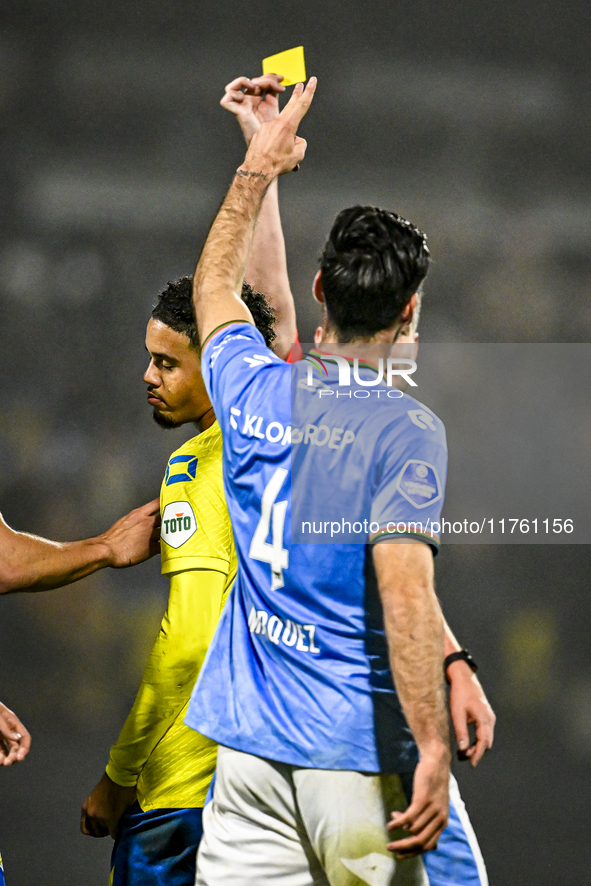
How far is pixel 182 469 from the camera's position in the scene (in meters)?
1.65

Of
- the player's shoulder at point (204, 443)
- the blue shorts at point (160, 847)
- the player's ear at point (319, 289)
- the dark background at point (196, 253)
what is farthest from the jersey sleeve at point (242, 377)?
the dark background at point (196, 253)

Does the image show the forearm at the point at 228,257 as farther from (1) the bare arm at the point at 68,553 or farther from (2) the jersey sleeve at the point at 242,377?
(1) the bare arm at the point at 68,553

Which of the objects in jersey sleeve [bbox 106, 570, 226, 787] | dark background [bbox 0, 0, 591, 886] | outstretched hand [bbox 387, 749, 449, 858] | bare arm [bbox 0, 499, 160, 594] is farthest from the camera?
dark background [bbox 0, 0, 591, 886]

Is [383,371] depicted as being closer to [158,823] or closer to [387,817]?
[387,817]

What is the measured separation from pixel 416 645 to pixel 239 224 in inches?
29.1

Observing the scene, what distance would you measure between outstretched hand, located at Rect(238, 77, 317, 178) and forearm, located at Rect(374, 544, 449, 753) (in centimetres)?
73

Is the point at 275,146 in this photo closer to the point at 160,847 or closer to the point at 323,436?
the point at 323,436

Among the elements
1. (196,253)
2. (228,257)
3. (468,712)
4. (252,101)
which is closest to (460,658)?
(468,712)

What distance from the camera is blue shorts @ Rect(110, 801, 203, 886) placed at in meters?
1.57

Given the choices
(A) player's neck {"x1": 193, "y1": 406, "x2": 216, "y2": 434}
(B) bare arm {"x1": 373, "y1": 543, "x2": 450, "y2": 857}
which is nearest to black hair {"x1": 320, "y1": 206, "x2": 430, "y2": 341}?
(B) bare arm {"x1": 373, "y1": 543, "x2": 450, "y2": 857}

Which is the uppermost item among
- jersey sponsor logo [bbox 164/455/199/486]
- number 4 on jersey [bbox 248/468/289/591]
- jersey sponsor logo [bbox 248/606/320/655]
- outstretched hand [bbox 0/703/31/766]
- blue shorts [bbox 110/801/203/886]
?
jersey sponsor logo [bbox 164/455/199/486]

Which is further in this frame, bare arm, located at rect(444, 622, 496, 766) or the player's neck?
the player's neck

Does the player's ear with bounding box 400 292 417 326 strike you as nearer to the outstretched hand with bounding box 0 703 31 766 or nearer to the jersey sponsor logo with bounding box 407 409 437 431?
the jersey sponsor logo with bounding box 407 409 437 431

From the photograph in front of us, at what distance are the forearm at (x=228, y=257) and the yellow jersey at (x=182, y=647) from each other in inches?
15.7
